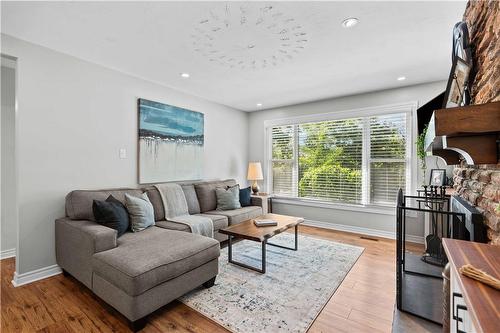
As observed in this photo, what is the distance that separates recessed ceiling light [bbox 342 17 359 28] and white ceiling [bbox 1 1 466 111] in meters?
0.05

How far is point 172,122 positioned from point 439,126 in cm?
349

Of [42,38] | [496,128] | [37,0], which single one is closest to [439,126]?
[496,128]

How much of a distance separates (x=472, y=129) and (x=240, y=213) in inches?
118

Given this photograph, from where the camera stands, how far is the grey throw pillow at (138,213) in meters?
2.64

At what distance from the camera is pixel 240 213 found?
3.68 metres

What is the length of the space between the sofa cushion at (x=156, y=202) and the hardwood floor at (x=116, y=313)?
3.59 feet

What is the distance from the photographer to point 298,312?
1906 mm

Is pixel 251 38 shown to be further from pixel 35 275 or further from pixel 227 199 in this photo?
pixel 35 275

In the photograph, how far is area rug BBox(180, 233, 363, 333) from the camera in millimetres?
1812

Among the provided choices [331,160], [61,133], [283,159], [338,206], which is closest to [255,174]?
[283,159]

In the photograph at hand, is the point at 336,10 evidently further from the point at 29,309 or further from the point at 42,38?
the point at 29,309

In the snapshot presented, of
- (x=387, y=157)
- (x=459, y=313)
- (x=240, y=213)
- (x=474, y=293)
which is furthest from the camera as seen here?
(x=387, y=157)

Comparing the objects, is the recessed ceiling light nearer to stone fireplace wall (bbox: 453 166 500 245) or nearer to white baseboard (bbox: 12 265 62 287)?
stone fireplace wall (bbox: 453 166 500 245)

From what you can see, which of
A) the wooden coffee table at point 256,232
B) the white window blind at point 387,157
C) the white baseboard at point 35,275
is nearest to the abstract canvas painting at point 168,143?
the white baseboard at point 35,275
